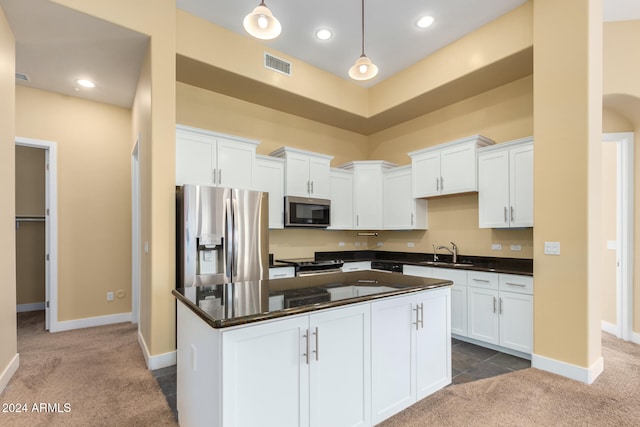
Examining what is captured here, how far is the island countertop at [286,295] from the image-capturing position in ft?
4.89

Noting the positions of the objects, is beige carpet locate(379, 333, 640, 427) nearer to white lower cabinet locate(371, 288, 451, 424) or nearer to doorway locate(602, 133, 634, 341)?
white lower cabinet locate(371, 288, 451, 424)

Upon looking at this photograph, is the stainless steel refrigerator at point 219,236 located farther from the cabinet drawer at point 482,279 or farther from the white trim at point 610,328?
the white trim at point 610,328

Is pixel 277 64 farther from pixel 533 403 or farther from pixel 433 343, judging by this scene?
pixel 533 403

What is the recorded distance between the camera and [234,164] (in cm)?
383

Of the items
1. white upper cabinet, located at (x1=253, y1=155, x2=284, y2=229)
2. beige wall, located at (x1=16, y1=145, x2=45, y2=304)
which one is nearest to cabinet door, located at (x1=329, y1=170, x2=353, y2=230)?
white upper cabinet, located at (x1=253, y1=155, x2=284, y2=229)

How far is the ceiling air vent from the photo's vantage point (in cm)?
402

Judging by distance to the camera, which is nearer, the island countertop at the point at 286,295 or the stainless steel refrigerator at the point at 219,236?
the island countertop at the point at 286,295

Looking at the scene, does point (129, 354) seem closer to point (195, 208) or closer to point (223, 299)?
point (195, 208)

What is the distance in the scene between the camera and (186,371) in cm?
183

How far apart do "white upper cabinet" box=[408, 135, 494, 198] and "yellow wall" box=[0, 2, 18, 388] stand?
4454 millimetres

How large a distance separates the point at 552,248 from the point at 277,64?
375 cm

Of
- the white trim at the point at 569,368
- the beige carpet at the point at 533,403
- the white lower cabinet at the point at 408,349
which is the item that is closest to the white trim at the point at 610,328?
the beige carpet at the point at 533,403

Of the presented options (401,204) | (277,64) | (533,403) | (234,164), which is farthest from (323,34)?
(533,403)

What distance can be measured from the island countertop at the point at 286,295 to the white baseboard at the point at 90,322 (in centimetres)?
321
